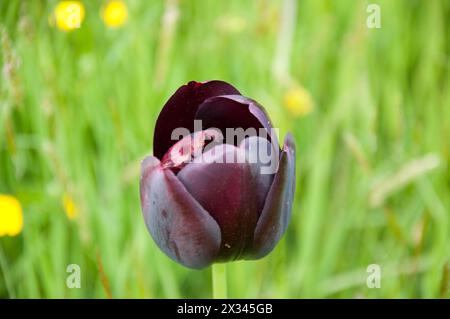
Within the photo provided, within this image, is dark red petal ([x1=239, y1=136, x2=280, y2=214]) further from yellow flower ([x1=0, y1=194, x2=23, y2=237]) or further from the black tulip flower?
yellow flower ([x1=0, y1=194, x2=23, y2=237])

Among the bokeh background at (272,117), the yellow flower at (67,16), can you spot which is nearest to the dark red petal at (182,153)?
the bokeh background at (272,117)

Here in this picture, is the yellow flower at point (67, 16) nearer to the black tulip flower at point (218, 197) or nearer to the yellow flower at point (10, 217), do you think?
the yellow flower at point (10, 217)

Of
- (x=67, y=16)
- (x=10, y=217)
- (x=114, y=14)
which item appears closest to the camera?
(x=10, y=217)

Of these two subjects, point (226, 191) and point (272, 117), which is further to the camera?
point (272, 117)
